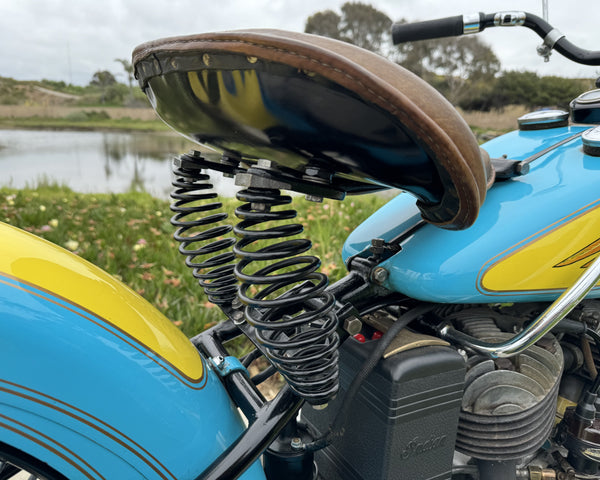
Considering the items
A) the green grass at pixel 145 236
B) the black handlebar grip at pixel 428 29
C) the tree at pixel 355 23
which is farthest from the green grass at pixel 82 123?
the tree at pixel 355 23

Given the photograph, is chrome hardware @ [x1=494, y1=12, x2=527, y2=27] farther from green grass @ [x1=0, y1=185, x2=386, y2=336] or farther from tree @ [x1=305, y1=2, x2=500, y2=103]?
tree @ [x1=305, y1=2, x2=500, y2=103]

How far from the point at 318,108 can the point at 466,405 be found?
813mm

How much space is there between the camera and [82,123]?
1395 cm

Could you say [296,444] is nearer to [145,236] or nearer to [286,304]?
[286,304]

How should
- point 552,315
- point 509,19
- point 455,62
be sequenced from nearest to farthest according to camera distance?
point 552,315 → point 509,19 → point 455,62

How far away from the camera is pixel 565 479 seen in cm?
128

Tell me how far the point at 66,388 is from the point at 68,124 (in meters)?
15.0

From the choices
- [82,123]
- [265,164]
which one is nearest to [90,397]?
[265,164]

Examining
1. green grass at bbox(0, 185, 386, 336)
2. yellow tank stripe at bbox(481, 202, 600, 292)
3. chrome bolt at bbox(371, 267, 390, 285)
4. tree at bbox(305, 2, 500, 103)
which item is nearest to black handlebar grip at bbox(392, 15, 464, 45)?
yellow tank stripe at bbox(481, 202, 600, 292)

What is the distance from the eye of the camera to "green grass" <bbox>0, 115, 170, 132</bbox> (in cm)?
1099

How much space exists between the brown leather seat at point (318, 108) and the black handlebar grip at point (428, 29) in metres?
0.65

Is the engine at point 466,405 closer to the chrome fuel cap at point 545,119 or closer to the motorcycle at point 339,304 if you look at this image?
the motorcycle at point 339,304

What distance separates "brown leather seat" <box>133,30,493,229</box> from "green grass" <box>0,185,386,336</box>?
1588 mm

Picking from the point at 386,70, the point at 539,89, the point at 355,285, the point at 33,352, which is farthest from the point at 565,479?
the point at 539,89
